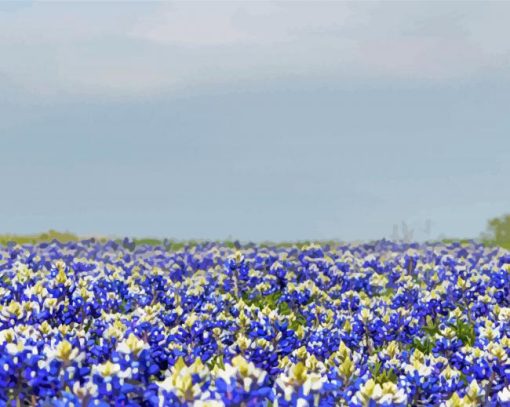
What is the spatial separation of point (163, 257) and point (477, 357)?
12.1m

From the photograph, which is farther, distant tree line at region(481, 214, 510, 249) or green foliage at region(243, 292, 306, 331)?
distant tree line at region(481, 214, 510, 249)

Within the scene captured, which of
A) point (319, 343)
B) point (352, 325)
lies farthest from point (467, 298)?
point (319, 343)

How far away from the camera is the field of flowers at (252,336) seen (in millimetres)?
4961

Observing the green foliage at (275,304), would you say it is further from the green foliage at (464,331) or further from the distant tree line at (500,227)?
the distant tree line at (500,227)

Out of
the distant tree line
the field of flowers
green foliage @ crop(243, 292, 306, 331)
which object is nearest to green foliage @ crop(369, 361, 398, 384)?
the field of flowers

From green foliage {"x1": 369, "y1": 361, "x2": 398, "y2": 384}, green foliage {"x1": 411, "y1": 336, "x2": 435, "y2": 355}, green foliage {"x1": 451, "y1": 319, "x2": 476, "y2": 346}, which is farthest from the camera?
green foliage {"x1": 451, "y1": 319, "x2": 476, "y2": 346}

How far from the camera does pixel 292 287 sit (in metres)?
13.1

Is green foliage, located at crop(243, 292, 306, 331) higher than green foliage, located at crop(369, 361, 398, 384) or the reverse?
higher

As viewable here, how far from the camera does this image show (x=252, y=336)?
8227 millimetres

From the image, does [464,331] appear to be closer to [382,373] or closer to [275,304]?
[275,304]

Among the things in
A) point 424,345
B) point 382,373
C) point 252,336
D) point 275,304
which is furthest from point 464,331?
point 252,336

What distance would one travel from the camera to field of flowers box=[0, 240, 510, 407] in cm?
496

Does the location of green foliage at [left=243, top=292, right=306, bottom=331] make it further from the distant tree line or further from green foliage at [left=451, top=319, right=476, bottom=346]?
the distant tree line

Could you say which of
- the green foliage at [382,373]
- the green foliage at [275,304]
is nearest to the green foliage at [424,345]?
the green foliage at [275,304]
